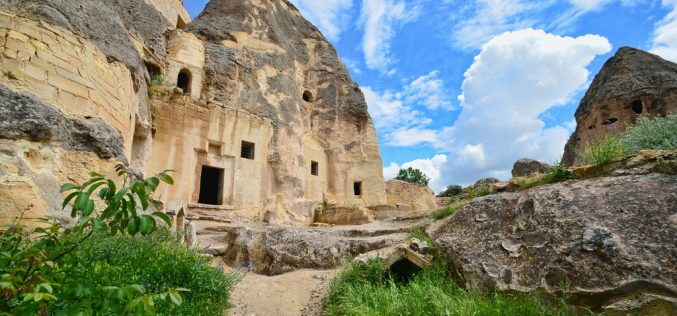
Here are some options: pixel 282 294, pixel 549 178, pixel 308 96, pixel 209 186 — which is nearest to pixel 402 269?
pixel 282 294

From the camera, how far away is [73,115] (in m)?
6.64

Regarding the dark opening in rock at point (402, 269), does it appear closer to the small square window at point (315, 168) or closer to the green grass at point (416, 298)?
the green grass at point (416, 298)

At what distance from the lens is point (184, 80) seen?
15547 mm

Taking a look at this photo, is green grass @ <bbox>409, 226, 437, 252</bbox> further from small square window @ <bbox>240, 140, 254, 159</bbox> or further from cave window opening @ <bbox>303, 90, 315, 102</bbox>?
cave window opening @ <bbox>303, 90, 315, 102</bbox>

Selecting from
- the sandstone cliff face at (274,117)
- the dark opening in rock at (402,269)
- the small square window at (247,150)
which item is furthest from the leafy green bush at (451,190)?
the dark opening in rock at (402,269)

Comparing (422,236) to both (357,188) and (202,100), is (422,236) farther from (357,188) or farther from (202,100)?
(357,188)

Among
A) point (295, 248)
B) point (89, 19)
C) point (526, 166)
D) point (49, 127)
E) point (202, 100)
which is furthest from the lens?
point (526, 166)

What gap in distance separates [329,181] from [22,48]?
557 inches

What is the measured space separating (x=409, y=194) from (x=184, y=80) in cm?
1389

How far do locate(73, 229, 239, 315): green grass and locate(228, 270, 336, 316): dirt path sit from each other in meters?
0.41

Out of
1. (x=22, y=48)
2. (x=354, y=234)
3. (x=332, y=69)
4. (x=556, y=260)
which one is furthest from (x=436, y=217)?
(x=332, y=69)

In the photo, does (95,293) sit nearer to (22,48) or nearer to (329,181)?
(22,48)

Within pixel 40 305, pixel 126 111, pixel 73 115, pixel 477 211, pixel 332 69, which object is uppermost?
pixel 332 69

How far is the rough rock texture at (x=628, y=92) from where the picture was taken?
64.9ft
